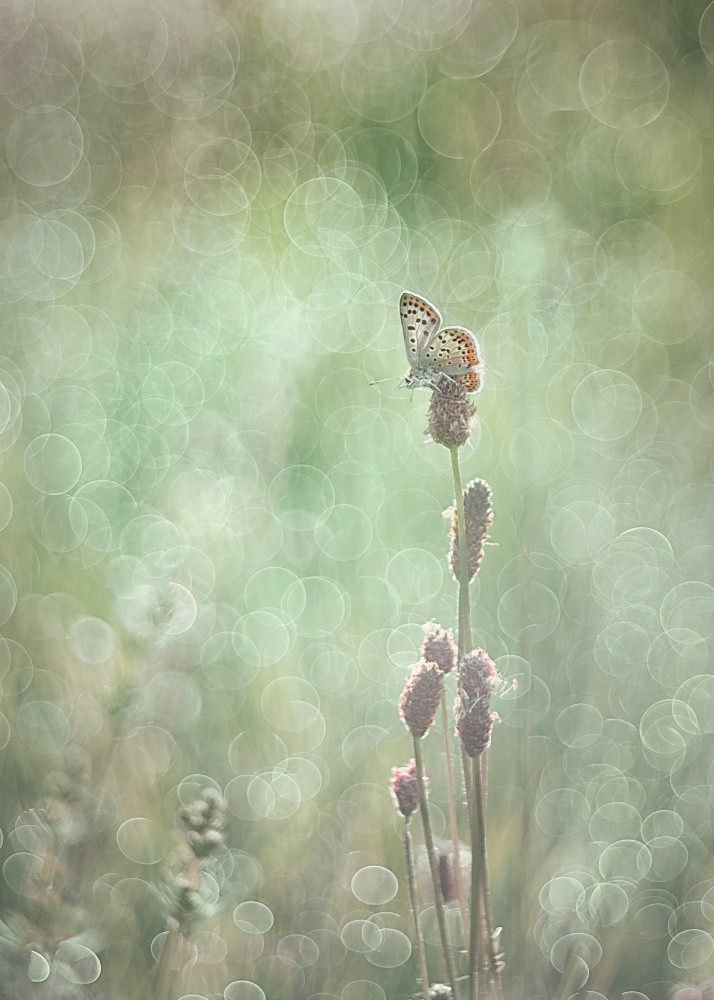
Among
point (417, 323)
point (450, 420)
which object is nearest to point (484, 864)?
point (450, 420)

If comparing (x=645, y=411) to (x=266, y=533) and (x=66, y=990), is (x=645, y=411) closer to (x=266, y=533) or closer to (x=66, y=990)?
(x=266, y=533)

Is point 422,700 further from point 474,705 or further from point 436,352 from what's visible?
point 436,352

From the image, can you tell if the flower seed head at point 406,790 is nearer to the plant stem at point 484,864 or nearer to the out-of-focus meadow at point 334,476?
the plant stem at point 484,864

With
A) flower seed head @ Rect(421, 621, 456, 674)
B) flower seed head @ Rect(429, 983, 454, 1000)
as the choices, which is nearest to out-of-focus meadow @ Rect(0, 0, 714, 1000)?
flower seed head @ Rect(429, 983, 454, 1000)

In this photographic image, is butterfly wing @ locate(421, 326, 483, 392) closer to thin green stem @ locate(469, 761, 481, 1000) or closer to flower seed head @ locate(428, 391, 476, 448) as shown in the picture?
flower seed head @ locate(428, 391, 476, 448)

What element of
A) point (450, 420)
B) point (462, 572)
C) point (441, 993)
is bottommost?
point (441, 993)

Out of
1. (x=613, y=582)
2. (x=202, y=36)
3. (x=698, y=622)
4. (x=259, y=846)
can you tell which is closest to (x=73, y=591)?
(x=259, y=846)
